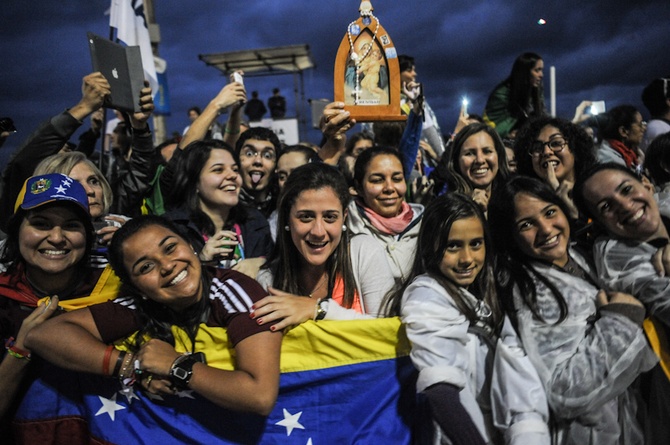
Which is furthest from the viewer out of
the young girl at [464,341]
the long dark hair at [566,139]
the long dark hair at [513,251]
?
the long dark hair at [566,139]

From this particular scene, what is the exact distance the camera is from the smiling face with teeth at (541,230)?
254cm

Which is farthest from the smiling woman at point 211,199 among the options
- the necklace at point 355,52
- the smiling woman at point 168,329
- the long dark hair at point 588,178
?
the long dark hair at point 588,178

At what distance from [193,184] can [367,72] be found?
150cm

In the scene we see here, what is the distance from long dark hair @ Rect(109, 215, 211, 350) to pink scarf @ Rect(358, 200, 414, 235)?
1.38 meters

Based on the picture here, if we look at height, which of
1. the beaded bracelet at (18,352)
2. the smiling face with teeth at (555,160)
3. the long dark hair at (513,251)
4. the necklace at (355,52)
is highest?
the necklace at (355,52)

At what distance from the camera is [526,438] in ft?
6.74

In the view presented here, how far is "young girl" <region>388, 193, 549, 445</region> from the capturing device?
207 centimetres

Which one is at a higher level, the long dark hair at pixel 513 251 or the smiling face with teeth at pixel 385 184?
the smiling face with teeth at pixel 385 184

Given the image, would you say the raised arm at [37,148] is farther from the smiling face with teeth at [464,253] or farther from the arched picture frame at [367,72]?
the smiling face with teeth at [464,253]

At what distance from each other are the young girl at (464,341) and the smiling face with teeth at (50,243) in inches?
70.2

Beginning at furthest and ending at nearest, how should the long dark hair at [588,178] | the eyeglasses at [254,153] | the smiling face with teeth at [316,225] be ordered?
the eyeglasses at [254,153] < the smiling face with teeth at [316,225] < the long dark hair at [588,178]

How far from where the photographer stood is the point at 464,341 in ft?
7.34

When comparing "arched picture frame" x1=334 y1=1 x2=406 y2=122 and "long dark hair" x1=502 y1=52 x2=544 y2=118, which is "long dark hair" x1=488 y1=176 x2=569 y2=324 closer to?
"arched picture frame" x1=334 y1=1 x2=406 y2=122

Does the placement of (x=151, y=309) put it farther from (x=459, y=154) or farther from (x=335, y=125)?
(x=459, y=154)
